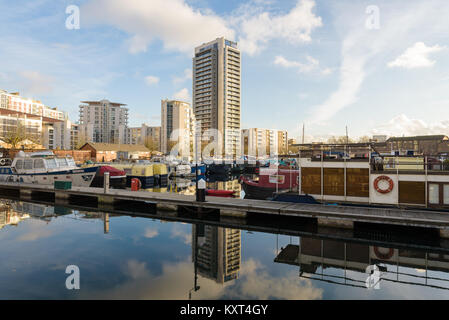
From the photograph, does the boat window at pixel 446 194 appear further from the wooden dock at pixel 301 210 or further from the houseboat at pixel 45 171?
the houseboat at pixel 45 171

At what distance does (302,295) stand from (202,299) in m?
3.52

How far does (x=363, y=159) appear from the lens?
17047 mm

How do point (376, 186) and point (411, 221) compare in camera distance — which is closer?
point (411, 221)

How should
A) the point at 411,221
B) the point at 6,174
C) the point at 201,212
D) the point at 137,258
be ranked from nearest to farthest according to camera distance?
the point at 137,258
the point at 411,221
the point at 201,212
the point at 6,174

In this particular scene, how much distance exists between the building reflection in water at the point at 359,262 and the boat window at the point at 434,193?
3798mm

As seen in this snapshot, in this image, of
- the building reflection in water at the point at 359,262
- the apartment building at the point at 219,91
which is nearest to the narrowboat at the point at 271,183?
the building reflection in water at the point at 359,262

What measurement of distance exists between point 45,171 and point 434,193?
36429 mm

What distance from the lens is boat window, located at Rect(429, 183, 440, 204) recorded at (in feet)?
51.7

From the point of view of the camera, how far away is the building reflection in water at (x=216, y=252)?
11755mm
